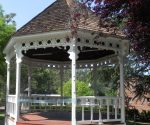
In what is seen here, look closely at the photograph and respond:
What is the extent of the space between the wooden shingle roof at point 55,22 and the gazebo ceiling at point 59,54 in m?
2.68

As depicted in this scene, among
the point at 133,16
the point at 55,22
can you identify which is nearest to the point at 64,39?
the point at 55,22

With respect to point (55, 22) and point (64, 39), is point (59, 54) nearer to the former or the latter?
point (55, 22)

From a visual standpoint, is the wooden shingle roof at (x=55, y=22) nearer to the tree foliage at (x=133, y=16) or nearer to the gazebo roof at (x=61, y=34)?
the gazebo roof at (x=61, y=34)

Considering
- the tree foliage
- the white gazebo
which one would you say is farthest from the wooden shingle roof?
the tree foliage

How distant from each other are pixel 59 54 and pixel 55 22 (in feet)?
19.2

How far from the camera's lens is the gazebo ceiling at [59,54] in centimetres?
2028

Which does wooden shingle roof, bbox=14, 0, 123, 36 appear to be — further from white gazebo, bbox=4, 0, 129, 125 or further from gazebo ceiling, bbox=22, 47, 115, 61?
gazebo ceiling, bbox=22, 47, 115, 61

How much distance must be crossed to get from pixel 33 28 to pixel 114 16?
17.6 ft

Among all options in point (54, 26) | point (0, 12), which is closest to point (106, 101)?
point (54, 26)

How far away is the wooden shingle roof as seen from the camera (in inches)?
623

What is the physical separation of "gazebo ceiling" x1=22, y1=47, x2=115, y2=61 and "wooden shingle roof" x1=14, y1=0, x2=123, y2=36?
2676 millimetres

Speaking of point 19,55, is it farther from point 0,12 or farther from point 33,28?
point 0,12

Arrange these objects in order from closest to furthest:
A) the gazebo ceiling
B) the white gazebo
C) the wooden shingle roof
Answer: the white gazebo, the wooden shingle roof, the gazebo ceiling

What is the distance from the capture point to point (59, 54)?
22141mm
